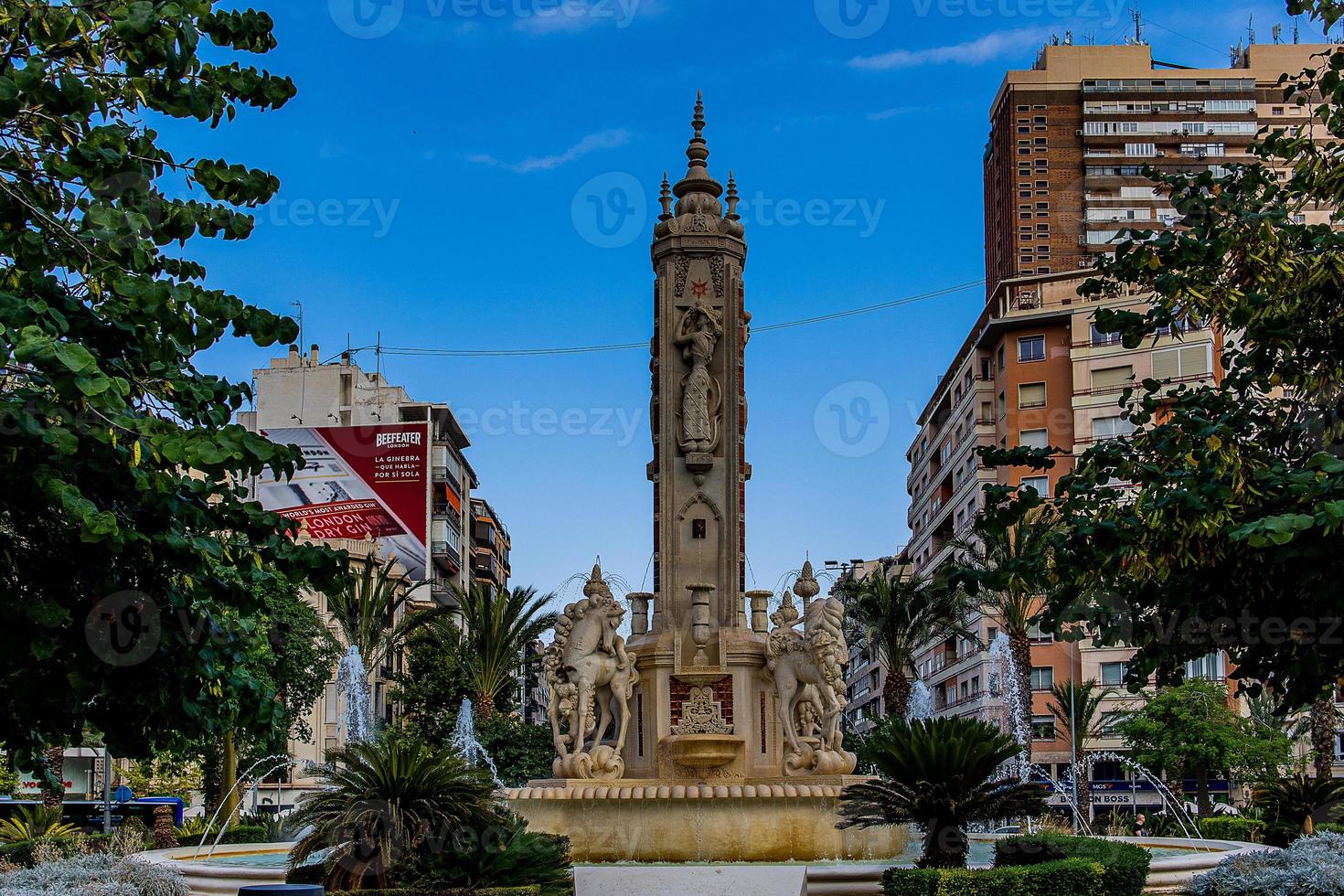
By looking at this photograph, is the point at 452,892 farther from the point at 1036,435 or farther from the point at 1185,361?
the point at 1036,435

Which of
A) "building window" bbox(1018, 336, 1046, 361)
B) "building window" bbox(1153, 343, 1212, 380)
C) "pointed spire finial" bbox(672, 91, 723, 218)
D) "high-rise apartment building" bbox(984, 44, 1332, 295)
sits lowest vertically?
"pointed spire finial" bbox(672, 91, 723, 218)

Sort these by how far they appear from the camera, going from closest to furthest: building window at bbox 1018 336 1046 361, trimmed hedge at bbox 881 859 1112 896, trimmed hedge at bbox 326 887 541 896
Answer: trimmed hedge at bbox 326 887 541 896, trimmed hedge at bbox 881 859 1112 896, building window at bbox 1018 336 1046 361

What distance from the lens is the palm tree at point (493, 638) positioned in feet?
159

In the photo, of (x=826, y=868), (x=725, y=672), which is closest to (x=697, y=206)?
(x=725, y=672)

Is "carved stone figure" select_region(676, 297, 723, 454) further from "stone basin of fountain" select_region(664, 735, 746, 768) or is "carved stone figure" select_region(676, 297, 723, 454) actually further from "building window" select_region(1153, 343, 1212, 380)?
"building window" select_region(1153, 343, 1212, 380)

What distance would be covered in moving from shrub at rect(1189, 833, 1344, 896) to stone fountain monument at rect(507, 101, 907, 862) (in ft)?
16.6

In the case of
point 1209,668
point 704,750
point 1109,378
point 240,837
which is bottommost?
point 240,837

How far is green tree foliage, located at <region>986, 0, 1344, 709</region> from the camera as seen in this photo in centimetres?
1082

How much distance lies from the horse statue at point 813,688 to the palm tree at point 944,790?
16.7 feet

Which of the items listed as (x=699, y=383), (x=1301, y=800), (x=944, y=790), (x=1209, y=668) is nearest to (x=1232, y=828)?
(x=1301, y=800)

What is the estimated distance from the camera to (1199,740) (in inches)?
2154

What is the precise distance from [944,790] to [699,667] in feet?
22.9

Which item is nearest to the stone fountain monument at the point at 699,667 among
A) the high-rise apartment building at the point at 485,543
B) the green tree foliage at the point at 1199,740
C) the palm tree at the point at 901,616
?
the palm tree at the point at 901,616

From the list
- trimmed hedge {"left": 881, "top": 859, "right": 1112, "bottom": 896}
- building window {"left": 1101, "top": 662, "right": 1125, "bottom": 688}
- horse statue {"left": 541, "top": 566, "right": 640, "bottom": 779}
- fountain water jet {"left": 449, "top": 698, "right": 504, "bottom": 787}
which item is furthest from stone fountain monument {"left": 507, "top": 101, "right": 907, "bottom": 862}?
building window {"left": 1101, "top": 662, "right": 1125, "bottom": 688}
